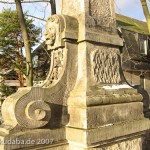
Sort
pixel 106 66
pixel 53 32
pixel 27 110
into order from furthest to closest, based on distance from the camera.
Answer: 1. pixel 106 66
2. pixel 53 32
3. pixel 27 110

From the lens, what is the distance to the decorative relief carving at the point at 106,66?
11.1ft

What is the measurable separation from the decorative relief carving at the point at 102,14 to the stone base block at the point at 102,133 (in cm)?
144

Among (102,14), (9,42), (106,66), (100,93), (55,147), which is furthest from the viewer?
(9,42)

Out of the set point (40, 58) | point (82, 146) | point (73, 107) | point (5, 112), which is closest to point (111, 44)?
point (73, 107)

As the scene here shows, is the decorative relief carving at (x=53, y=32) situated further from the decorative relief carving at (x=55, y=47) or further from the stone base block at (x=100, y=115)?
the stone base block at (x=100, y=115)

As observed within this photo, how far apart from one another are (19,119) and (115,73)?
1.63 m

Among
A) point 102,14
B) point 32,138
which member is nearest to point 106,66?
point 102,14

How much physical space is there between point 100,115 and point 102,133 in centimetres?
23

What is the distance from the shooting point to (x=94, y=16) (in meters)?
3.55

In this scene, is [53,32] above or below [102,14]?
below

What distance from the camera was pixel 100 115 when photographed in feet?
10.4

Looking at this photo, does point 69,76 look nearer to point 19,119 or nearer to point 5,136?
point 19,119

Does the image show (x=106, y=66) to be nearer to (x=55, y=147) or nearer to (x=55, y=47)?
(x=55, y=47)

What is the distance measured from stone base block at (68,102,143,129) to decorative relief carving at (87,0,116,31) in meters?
1.19
